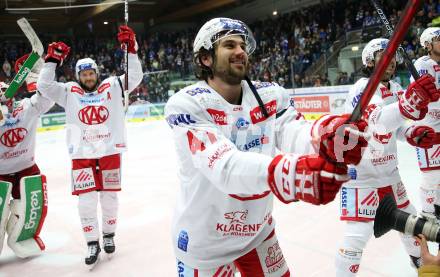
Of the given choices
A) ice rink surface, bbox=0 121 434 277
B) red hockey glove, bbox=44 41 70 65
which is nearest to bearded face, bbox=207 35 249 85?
ice rink surface, bbox=0 121 434 277

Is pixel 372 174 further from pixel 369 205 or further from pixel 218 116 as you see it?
pixel 218 116

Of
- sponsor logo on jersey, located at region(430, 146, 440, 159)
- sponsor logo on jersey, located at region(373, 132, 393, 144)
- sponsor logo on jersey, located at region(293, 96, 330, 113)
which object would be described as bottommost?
sponsor logo on jersey, located at region(293, 96, 330, 113)

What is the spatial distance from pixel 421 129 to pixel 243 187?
65.5 inches

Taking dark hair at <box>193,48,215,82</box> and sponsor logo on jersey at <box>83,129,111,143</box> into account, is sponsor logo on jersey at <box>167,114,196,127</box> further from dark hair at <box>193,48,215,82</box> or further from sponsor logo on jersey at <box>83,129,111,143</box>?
sponsor logo on jersey at <box>83,129,111,143</box>

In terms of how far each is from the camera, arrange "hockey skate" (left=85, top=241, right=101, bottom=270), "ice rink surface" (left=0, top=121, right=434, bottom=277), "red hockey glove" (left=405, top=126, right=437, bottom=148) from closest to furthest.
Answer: "red hockey glove" (left=405, top=126, right=437, bottom=148) < "ice rink surface" (left=0, top=121, right=434, bottom=277) < "hockey skate" (left=85, top=241, right=101, bottom=270)

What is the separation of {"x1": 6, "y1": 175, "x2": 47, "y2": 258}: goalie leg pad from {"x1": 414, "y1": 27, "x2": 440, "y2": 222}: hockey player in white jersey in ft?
10.1

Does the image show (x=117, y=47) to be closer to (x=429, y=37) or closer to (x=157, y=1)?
(x=157, y=1)

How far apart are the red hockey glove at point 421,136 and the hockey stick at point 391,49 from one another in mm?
1571

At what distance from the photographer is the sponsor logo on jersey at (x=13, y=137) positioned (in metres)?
3.35

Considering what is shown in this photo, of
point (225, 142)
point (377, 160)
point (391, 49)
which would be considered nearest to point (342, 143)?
point (391, 49)

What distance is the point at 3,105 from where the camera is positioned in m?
3.38

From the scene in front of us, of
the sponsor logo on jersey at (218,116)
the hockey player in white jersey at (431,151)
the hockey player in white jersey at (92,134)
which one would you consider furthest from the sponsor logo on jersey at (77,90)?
the hockey player in white jersey at (431,151)

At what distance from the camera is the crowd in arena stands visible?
10.5m

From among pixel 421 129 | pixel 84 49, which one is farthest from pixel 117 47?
pixel 421 129
